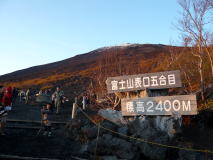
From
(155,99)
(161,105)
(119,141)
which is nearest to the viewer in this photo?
(119,141)

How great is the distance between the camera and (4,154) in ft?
25.1

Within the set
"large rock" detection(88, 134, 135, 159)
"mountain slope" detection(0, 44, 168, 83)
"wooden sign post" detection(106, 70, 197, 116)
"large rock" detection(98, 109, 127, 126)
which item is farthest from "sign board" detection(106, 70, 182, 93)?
"mountain slope" detection(0, 44, 168, 83)

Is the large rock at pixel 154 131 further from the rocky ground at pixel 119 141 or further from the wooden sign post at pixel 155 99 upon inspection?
the wooden sign post at pixel 155 99

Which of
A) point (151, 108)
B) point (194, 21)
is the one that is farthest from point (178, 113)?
point (194, 21)

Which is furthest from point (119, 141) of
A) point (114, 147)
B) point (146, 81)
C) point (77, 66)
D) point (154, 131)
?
point (77, 66)

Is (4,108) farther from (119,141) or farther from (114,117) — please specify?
(119,141)

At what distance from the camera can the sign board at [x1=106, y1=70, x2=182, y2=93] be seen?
9562mm

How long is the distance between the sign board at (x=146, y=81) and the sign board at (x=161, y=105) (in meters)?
0.56

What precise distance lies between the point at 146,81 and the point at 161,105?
4.06ft

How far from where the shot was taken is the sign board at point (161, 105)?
29.4 feet

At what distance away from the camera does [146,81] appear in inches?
396

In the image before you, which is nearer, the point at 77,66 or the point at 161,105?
the point at 161,105

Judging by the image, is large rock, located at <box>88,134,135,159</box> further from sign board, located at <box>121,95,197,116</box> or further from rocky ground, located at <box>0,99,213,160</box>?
sign board, located at <box>121,95,197,116</box>

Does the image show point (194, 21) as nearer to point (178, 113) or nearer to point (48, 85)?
point (178, 113)
